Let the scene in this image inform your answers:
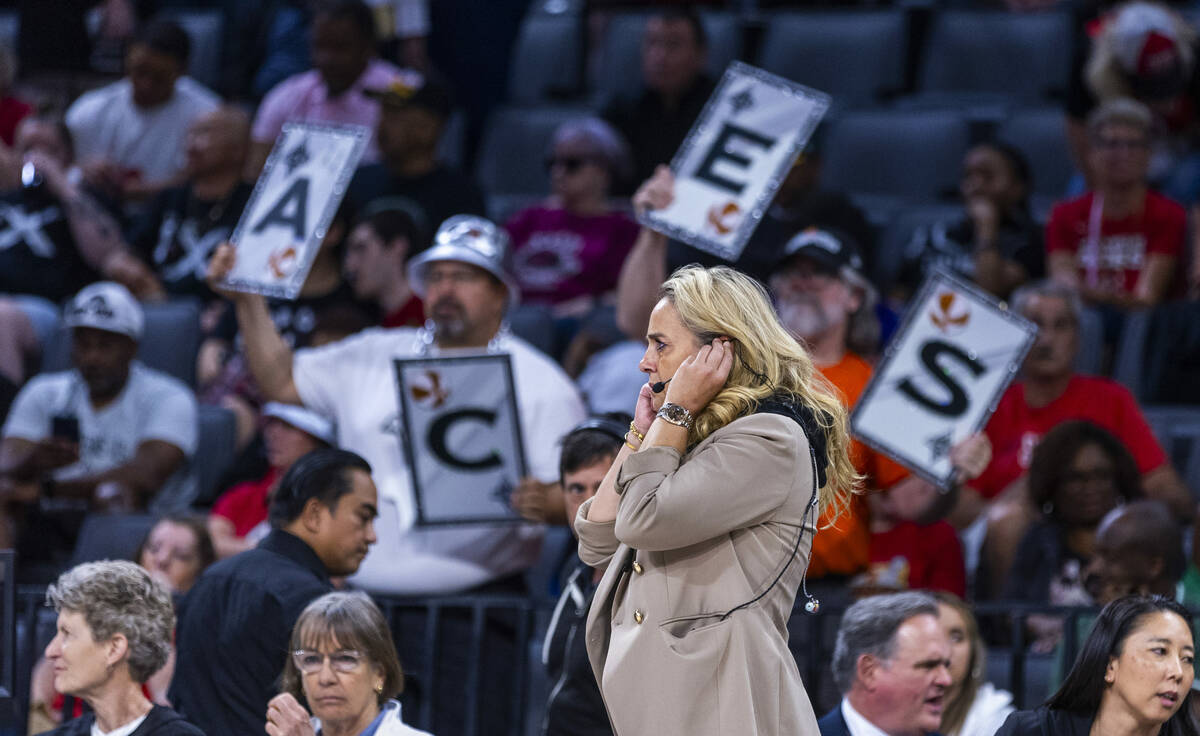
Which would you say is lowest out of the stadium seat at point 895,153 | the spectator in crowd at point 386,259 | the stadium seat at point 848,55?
the spectator in crowd at point 386,259

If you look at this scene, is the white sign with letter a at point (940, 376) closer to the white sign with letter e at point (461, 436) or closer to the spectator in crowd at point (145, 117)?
the white sign with letter e at point (461, 436)

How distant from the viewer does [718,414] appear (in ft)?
10.9

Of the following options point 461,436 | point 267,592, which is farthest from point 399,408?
point 267,592

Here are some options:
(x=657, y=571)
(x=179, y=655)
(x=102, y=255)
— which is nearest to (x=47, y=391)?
(x=102, y=255)

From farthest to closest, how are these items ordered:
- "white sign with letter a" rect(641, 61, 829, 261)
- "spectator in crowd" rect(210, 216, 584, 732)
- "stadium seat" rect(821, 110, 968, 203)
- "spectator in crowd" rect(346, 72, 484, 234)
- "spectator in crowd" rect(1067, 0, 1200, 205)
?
1. "stadium seat" rect(821, 110, 968, 203)
2. "spectator in crowd" rect(1067, 0, 1200, 205)
3. "spectator in crowd" rect(346, 72, 484, 234)
4. "white sign with letter a" rect(641, 61, 829, 261)
5. "spectator in crowd" rect(210, 216, 584, 732)

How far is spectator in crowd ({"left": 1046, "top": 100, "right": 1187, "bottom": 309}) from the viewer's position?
7465 mm

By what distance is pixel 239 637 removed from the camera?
14.3ft

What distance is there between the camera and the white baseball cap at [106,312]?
7086 mm

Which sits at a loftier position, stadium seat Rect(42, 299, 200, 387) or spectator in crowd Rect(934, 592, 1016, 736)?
stadium seat Rect(42, 299, 200, 387)

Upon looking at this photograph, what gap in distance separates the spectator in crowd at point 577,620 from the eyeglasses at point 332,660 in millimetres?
488

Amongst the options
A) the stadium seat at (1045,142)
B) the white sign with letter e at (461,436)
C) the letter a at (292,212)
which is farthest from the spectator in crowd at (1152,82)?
the letter a at (292,212)

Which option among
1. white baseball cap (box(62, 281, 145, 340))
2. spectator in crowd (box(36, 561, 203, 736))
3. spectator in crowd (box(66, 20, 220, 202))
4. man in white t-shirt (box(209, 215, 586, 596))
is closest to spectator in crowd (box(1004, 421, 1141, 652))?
man in white t-shirt (box(209, 215, 586, 596))

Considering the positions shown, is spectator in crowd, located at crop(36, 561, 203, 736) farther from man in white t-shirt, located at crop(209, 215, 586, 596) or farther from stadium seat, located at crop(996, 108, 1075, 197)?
stadium seat, located at crop(996, 108, 1075, 197)

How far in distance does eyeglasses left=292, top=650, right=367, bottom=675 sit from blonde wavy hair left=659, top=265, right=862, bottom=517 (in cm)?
112
